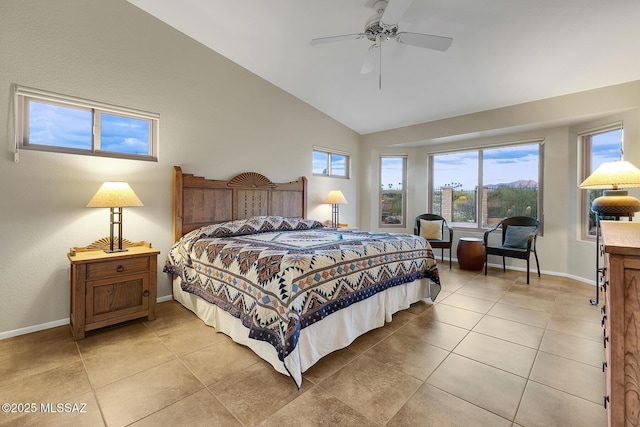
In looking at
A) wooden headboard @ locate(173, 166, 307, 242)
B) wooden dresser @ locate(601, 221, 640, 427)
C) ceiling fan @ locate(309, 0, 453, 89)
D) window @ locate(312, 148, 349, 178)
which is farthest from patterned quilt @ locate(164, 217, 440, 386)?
window @ locate(312, 148, 349, 178)

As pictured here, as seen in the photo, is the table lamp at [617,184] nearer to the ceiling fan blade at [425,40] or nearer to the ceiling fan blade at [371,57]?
the ceiling fan blade at [425,40]

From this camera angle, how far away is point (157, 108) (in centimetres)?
335

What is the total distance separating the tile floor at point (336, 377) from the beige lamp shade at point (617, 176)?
53.2 inches

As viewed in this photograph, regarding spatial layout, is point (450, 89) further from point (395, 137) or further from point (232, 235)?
point (232, 235)

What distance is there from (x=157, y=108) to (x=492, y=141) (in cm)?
521


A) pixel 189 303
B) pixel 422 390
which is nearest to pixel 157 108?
pixel 189 303

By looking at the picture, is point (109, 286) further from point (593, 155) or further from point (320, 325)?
point (593, 155)

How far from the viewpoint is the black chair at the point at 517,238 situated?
14.0 feet

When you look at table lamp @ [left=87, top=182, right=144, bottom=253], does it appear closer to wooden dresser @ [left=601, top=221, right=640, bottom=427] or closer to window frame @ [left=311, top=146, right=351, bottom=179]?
window frame @ [left=311, top=146, right=351, bottom=179]

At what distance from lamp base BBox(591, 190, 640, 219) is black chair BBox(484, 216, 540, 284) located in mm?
1251

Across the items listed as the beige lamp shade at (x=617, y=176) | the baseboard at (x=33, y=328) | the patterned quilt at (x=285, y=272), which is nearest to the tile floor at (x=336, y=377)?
the baseboard at (x=33, y=328)

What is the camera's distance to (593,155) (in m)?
4.19

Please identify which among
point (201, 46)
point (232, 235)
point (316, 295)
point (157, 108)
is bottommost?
point (316, 295)

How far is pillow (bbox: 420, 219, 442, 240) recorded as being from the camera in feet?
17.1
